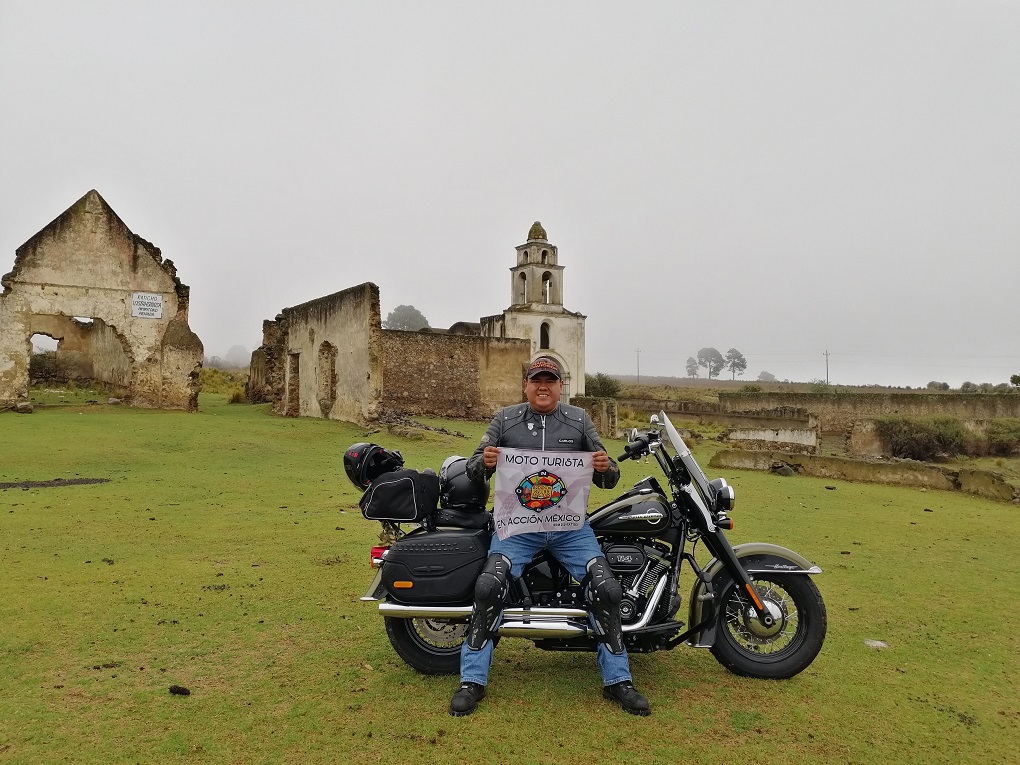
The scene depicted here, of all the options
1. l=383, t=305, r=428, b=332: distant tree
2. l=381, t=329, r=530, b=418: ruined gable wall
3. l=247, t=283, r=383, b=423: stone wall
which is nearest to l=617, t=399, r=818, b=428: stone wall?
l=381, t=329, r=530, b=418: ruined gable wall

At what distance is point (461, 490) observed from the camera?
156 inches

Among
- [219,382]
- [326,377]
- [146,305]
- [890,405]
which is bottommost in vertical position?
[890,405]

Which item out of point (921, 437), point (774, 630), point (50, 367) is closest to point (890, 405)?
point (921, 437)

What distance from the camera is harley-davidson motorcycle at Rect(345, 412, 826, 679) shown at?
3770 millimetres

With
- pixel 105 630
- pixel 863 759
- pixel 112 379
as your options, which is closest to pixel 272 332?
pixel 112 379

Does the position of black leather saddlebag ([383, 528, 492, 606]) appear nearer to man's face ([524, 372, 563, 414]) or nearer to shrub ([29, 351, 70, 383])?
man's face ([524, 372, 563, 414])

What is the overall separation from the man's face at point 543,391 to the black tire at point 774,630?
131cm

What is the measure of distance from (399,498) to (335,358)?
17477mm

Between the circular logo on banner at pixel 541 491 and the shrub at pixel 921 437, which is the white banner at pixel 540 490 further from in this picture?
the shrub at pixel 921 437

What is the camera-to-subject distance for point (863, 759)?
3.03 metres

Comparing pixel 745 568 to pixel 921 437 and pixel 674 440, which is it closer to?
pixel 674 440

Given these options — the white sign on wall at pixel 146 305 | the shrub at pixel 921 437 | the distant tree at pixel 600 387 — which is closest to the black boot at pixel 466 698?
the white sign on wall at pixel 146 305

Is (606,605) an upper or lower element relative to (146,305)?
lower

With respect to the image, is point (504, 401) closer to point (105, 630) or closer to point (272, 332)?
point (272, 332)
